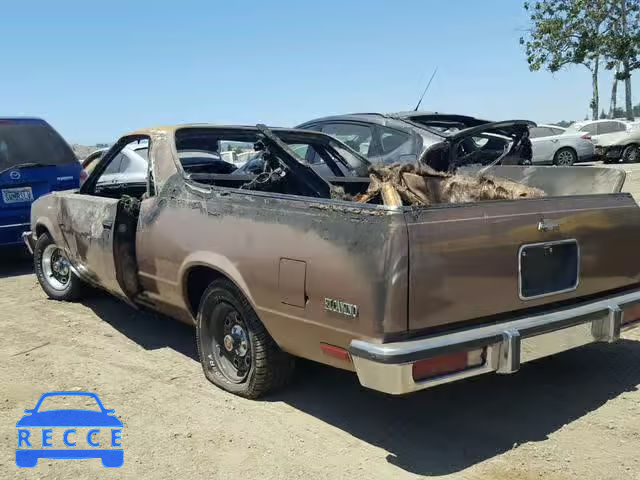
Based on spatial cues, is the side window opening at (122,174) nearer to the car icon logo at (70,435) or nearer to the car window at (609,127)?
the car icon logo at (70,435)

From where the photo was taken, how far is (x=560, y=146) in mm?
20438

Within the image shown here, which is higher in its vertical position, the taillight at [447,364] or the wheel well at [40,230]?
the wheel well at [40,230]

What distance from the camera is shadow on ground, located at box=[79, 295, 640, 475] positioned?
130 inches

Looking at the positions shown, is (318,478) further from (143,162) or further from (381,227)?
(143,162)

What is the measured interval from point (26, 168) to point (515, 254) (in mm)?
6617

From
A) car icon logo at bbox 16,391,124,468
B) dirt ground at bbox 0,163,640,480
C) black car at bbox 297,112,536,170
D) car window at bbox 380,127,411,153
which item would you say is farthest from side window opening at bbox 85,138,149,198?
car window at bbox 380,127,411,153

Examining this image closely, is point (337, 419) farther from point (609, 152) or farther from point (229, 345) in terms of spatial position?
→ point (609, 152)

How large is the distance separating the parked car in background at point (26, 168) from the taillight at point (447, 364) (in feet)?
21.3

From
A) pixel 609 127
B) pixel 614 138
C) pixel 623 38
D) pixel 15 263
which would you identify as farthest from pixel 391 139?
pixel 623 38

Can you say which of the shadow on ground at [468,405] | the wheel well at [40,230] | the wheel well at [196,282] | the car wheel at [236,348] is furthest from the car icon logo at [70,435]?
the wheel well at [40,230]

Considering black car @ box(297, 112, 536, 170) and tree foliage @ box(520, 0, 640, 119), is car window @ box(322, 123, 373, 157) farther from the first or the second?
tree foliage @ box(520, 0, 640, 119)

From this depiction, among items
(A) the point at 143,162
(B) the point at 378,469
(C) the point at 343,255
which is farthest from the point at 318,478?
(A) the point at 143,162

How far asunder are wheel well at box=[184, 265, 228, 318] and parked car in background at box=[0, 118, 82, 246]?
4528 mm

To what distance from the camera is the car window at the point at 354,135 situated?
24.5 feet
